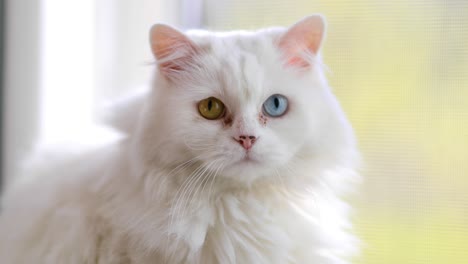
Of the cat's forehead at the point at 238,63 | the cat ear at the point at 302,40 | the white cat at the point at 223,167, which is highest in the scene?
the cat ear at the point at 302,40

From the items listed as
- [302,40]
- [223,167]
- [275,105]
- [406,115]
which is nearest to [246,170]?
[223,167]

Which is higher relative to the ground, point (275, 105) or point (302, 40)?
point (302, 40)

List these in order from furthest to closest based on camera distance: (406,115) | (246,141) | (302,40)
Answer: (406,115) → (302,40) → (246,141)

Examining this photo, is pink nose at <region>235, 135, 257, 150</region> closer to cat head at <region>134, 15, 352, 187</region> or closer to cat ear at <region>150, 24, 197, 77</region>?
cat head at <region>134, 15, 352, 187</region>

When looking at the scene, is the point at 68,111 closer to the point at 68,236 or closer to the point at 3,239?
the point at 3,239

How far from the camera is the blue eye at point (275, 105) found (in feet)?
3.44

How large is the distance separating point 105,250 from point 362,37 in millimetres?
808

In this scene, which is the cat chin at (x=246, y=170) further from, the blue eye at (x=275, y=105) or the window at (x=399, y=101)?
the window at (x=399, y=101)

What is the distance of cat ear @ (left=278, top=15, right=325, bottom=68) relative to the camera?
3.54ft

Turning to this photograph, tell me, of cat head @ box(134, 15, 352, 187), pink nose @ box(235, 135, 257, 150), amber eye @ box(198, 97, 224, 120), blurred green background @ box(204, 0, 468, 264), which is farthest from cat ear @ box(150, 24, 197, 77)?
blurred green background @ box(204, 0, 468, 264)

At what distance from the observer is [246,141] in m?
0.97

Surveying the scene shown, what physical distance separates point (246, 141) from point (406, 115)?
0.46 metres

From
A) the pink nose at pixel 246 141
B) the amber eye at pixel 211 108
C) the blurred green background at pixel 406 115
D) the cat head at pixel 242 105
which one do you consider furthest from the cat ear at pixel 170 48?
the blurred green background at pixel 406 115

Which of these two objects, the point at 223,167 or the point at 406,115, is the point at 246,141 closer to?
the point at 223,167
